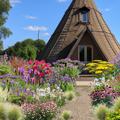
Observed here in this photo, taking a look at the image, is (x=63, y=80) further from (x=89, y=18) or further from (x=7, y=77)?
(x=89, y=18)

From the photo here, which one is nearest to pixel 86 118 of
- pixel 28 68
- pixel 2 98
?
pixel 2 98

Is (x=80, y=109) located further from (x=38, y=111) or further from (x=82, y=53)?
(x=82, y=53)

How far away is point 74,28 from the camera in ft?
156

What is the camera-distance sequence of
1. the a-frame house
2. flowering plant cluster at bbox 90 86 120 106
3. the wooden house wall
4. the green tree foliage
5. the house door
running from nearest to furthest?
flowering plant cluster at bbox 90 86 120 106, the wooden house wall, the a-frame house, the house door, the green tree foliage

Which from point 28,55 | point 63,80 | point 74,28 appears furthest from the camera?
point 28,55

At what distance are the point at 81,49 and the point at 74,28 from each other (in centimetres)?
396

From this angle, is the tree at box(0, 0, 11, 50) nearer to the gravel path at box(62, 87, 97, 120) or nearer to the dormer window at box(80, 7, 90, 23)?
the dormer window at box(80, 7, 90, 23)

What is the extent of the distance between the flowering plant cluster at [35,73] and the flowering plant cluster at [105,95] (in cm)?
336

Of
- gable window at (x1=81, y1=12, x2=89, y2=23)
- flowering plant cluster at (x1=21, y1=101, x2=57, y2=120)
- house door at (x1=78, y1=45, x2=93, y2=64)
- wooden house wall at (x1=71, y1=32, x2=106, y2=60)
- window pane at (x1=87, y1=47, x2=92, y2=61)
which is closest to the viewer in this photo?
flowering plant cluster at (x1=21, y1=101, x2=57, y2=120)

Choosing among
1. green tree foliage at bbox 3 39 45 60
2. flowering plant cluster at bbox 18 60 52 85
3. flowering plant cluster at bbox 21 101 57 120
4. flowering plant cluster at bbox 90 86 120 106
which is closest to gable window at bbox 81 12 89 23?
green tree foliage at bbox 3 39 45 60

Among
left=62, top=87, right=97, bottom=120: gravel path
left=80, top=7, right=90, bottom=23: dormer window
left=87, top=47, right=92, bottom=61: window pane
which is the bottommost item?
left=62, top=87, right=97, bottom=120: gravel path

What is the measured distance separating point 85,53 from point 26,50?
24.6m

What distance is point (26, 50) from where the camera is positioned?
2657 inches

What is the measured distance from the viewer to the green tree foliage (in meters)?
67.2
